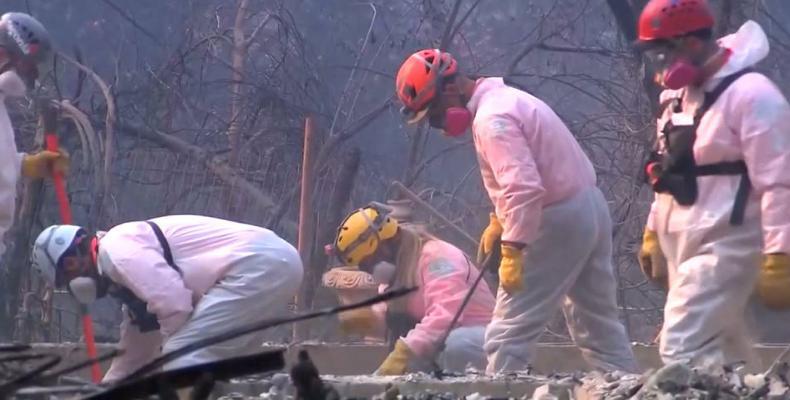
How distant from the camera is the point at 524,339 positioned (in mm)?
7594

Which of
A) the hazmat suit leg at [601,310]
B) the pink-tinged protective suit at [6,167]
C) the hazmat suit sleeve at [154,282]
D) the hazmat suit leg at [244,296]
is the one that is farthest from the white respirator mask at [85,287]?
the hazmat suit leg at [601,310]

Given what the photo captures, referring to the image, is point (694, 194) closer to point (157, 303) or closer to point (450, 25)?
point (157, 303)

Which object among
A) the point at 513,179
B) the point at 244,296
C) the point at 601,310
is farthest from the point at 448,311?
the point at 513,179

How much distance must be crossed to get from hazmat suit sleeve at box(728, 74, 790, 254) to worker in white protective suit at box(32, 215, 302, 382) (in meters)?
2.31

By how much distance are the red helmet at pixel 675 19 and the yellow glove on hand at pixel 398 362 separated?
2146 mm

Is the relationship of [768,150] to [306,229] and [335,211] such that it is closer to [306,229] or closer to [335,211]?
[306,229]

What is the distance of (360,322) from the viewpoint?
916cm

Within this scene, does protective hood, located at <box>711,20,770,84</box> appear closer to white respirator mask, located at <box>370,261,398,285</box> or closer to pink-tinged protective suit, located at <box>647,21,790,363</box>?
pink-tinged protective suit, located at <box>647,21,790,363</box>

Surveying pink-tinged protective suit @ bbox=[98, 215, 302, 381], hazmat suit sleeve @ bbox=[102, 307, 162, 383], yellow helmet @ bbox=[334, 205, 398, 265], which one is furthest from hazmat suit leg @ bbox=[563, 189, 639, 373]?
hazmat suit sleeve @ bbox=[102, 307, 162, 383]

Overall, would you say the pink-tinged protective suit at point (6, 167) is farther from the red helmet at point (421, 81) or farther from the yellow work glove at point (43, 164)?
the red helmet at point (421, 81)

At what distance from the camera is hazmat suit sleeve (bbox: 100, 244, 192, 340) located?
7246 millimetres

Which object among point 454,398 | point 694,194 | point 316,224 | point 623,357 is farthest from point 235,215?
point 454,398

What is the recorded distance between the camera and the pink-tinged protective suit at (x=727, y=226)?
20.1 feet

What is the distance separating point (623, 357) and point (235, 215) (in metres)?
5.34
